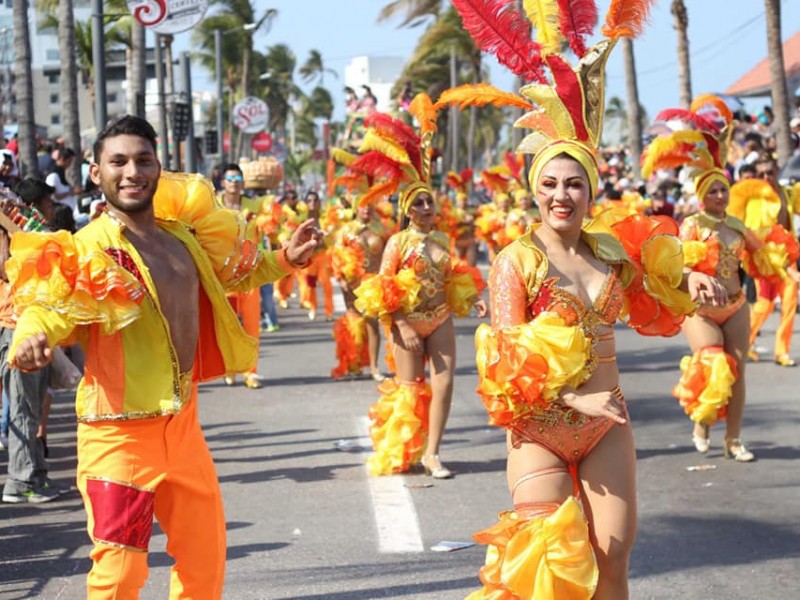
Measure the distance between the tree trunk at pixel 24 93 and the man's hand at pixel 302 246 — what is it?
1224 cm

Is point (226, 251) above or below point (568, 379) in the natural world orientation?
above

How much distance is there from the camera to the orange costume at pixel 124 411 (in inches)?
187

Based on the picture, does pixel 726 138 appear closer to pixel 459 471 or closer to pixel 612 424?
pixel 459 471

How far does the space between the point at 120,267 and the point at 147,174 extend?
14.9 inches

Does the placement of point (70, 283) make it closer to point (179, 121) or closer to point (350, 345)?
point (350, 345)

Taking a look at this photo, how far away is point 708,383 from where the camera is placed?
945 centimetres

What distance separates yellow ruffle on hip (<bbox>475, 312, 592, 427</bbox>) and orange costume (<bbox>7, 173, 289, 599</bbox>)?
1.06 metres

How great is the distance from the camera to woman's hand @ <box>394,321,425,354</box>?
950cm

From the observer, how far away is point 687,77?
31.1 m

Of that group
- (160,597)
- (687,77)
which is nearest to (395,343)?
(160,597)

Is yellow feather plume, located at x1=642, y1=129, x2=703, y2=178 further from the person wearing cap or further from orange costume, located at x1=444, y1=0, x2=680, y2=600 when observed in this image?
the person wearing cap

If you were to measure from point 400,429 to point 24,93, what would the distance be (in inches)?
424

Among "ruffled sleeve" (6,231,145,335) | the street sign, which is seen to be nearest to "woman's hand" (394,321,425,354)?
"ruffled sleeve" (6,231,145,335)

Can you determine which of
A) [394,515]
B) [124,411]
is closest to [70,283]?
[124,411]
